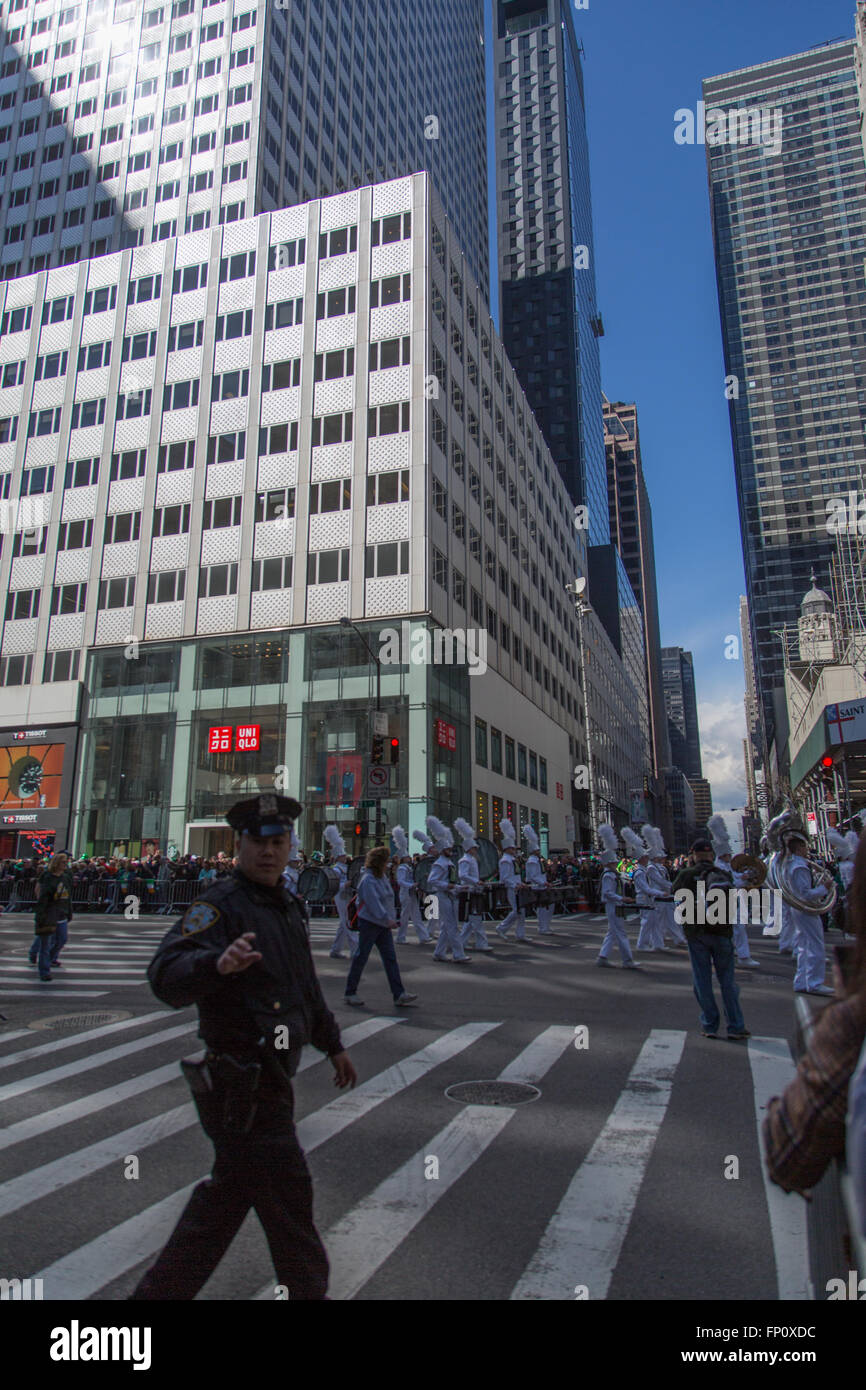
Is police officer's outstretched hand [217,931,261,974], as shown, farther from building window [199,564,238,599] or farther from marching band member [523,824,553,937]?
building window [199,564,238,599]

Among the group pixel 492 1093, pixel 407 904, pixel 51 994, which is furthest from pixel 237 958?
pixel 407 904

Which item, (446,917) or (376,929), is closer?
(376,929)

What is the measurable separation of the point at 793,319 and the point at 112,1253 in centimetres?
16796

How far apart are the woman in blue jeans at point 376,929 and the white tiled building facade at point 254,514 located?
23539 mm

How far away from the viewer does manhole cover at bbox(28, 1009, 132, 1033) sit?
9.17 metres

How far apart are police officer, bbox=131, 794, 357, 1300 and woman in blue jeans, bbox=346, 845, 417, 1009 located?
22.6ft

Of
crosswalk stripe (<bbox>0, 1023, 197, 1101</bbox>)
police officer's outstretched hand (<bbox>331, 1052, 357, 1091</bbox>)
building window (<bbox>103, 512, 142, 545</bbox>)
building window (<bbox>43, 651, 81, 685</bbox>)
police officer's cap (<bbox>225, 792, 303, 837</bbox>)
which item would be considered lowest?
crosswalk stripe (<bbox>0, 1023, 197, 1101</bbox>)

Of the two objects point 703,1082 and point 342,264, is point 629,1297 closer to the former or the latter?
point 703,1082

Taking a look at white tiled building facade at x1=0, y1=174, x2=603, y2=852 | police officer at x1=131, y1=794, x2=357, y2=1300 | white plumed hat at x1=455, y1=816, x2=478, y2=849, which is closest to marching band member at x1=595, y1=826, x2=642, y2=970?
white plumed hat at x1=455, y1=816, x2=478, y2=849

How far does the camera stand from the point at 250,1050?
312 cm

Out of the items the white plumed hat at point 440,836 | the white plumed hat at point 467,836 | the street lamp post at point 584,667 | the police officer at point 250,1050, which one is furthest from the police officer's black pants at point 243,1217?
the street lamp post at point 584,667

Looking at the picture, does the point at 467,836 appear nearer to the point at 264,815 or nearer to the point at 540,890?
the point at 540,890
